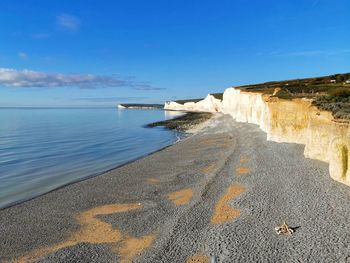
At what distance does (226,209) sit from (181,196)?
3.15 metres

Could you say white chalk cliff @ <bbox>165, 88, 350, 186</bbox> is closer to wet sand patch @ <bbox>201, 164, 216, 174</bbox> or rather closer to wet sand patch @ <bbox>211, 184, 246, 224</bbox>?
wet sand patch @ <bbox>211, 184, 246, 224</bbox>

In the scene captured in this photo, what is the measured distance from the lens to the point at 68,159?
2750cm

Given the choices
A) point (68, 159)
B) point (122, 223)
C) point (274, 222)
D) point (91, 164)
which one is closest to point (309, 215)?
point (274, 222)

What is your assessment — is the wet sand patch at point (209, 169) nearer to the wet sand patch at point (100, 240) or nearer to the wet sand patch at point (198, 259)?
the wet sand patch at point (100, 240)

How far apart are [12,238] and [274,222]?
942 centimetres

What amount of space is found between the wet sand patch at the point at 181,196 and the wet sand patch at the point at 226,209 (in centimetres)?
168

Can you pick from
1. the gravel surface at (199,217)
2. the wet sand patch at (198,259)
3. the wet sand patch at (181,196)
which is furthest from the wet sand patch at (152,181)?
the wet sand patch at (198,259)

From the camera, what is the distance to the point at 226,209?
513 inches

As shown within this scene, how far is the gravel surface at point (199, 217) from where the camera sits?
9742 mm

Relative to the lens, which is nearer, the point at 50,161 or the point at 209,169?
the point at 209,169

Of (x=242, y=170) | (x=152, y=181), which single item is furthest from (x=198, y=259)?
(x=242, y=170)

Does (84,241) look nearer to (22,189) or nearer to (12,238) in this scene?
(12,238)

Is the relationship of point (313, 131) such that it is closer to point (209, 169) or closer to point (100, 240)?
point (209, 169)

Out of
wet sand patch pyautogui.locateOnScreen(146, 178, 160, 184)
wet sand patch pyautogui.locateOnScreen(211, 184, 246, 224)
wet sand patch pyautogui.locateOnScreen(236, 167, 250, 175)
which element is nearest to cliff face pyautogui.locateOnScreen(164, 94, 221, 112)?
wet sand patch pyautogui.locateOnScreen(236, 167, 250, 175)
